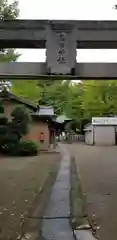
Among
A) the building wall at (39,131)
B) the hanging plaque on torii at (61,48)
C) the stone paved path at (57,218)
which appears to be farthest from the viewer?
the building wall at (39,131)

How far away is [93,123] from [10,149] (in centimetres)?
2863

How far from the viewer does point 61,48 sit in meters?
9.16

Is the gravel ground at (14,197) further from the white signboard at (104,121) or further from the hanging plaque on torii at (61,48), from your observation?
the white signboard at (104,121)

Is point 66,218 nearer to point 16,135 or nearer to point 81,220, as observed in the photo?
point 81,220

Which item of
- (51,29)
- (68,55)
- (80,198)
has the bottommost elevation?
(80,198)

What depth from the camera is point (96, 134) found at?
5894 centimetres

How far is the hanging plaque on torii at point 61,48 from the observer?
9.18 m

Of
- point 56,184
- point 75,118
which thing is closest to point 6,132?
point 56,184

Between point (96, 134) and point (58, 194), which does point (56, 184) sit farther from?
point (96, 134)

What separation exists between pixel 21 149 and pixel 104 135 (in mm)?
30750

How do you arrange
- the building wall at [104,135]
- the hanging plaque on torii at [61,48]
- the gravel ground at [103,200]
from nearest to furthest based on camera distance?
1. the gravel ground at [103,200]
2. the hanging plaque on torii at [61,48]
3. the building wall at [104,135]

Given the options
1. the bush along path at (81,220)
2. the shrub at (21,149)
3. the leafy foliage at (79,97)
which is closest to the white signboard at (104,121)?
the leafy foliage at (79,97)

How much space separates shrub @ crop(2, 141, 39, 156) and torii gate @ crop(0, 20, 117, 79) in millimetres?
21107

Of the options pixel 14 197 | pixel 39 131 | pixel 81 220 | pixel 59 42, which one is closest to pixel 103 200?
pixel 14 197
